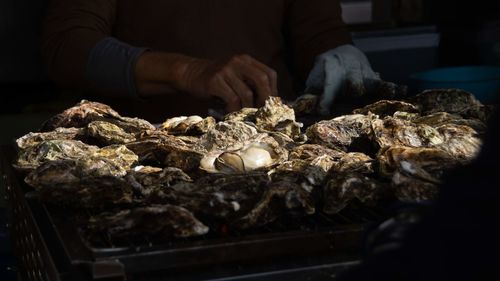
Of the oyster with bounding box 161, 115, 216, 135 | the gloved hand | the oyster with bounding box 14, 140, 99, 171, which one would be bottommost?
the gloved hand

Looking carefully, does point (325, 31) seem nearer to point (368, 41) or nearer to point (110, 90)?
point (368, 41)

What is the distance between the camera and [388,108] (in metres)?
2.34

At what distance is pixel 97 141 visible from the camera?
213 cm

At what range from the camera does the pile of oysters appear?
1527mm

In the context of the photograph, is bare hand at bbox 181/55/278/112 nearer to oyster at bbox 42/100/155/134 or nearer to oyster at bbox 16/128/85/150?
oyster at bbox 42/100/155/134

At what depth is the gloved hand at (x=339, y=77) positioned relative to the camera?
2.66 metres

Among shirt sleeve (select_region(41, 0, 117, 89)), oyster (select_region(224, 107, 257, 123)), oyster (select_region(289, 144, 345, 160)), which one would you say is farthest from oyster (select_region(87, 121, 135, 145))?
shirt sleeve (select_region(41, 0, 117, 89))

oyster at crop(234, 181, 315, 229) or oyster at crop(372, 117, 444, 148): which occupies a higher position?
oyster at crop(234, 181, 315, 229)

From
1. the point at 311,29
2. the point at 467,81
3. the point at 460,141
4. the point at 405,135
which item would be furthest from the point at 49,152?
the point at 311,29

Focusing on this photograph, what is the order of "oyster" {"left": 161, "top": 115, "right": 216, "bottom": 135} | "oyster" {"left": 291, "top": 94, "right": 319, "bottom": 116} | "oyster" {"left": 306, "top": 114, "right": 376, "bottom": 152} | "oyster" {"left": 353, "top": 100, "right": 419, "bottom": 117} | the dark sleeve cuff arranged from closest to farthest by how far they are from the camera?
"oyster" {"left": 306, "top": 114, "right": 376, "bottom": 152} < "oyster" {"left": 161, "top": 115, "right": 216, "bottom": 135} < "oyster" {"left": 353, "top": 100, "right": 419, "bottom": 117} < "oyster" {"left": 291, "top": 94, "right": 319, "bottom": 116} < the dark sleeve cuff

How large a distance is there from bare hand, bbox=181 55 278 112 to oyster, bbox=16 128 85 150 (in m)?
0.49

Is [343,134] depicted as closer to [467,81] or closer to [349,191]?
[349,191]

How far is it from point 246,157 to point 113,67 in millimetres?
1183

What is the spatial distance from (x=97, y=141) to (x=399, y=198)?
84 centimetres
